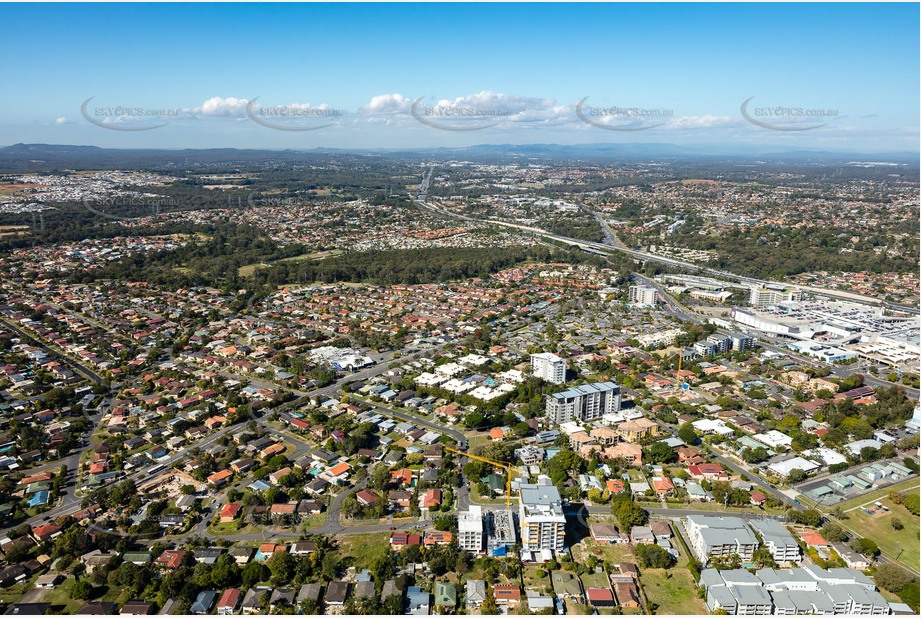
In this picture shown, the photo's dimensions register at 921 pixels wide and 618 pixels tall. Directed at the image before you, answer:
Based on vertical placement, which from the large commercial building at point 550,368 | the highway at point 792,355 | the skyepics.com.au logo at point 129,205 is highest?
the skyepics.com.au logo at point 129,205

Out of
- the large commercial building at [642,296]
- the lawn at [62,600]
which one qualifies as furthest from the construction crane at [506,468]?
the large commercial building at [642,296]

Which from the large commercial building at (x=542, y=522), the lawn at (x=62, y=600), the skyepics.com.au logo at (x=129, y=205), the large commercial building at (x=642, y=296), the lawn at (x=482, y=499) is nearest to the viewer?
the lawn at (x=62, y=600)

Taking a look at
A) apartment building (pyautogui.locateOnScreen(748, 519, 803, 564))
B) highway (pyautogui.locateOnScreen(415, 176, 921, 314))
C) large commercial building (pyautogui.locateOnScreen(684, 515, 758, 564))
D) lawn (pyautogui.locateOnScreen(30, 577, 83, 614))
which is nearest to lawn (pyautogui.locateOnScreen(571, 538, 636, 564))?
large commercial building (pyautogui.locateOnScreen(684, 515, 758, 564))

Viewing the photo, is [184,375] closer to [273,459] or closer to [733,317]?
[273,459]

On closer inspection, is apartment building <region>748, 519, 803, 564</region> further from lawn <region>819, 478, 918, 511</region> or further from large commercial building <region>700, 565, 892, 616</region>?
lawn <region>819, 478, 918, 511</region>

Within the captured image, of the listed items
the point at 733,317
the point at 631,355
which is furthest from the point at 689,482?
the point at 733,317

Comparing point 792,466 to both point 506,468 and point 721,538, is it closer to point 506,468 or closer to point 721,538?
point 721,538

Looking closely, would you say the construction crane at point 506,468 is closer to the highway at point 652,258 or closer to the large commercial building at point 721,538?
the large commercial building at point 721,538
